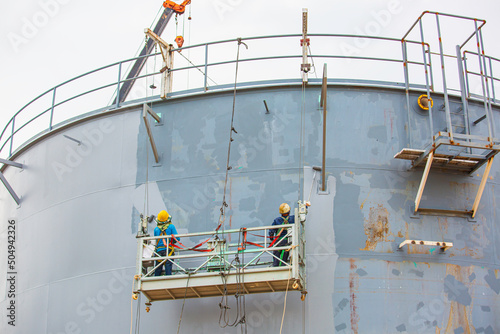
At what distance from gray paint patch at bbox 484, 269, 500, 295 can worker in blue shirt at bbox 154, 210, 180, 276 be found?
21.3 feet

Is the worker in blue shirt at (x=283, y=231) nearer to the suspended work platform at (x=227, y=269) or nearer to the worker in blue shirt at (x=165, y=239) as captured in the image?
the suspended work platform at (x=227, y=269)

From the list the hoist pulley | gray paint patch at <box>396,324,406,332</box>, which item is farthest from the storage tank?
A: the hoist pulley

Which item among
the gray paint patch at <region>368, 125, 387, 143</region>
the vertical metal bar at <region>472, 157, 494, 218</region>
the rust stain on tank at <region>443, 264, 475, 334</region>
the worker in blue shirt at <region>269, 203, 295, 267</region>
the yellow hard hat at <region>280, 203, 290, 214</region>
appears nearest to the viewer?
the worker in blue shirt at <region>269, 203, 295, 267</region>

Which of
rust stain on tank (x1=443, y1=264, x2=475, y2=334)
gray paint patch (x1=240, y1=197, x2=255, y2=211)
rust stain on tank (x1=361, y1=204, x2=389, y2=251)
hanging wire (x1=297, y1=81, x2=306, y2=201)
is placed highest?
hanging wire (x1=297, y1=81, x2=306, y2=201)

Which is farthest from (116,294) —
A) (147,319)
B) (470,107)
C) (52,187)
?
(470,107)

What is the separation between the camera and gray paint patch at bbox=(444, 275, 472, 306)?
13586 millimetres

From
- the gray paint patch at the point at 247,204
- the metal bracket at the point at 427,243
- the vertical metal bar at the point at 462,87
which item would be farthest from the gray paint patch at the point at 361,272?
the vertical metal bar at the point at 462,87

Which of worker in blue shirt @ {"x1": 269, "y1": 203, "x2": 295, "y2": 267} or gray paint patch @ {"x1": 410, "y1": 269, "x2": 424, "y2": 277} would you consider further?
gray paint patch @ {"x1": 410, "y1": 269, "x2": 424, "y2": 277}

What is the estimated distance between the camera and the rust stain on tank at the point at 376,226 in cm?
1387

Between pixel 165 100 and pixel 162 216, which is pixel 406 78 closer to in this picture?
pixel 165 100

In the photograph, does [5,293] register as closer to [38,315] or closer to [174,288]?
[38,315]

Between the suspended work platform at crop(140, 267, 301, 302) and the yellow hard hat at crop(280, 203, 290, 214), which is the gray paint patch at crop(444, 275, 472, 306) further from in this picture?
the yellow hard hat at crop(280, 203, 290, 214)

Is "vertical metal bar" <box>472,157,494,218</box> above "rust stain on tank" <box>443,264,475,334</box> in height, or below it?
above

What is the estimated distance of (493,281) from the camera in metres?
14.0
